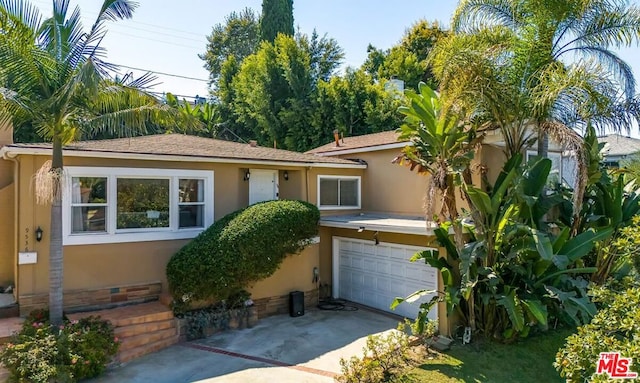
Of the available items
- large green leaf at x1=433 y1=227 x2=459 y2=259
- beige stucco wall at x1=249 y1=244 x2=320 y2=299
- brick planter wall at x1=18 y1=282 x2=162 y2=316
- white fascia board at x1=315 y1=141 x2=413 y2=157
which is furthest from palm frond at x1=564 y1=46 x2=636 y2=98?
brick planter wall at x1=18 y1=282 x2=162 y2=316

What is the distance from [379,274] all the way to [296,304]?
2.86 m

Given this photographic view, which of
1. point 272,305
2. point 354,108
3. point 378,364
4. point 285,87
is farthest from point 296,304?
point 285,87

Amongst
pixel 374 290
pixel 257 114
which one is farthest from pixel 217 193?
pixel 257 114

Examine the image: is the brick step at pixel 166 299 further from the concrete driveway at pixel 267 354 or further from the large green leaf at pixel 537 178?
the large green leaf at pixel 537 178

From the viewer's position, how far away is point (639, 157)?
14.1 metres

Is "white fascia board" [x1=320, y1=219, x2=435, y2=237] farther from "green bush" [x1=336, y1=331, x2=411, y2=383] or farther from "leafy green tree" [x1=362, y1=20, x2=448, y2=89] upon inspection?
"leafy green tree" [x1=362, y1=20, x2=448, y2=89]

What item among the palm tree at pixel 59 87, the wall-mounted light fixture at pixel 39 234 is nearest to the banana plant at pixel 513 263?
the palm tree at pixel 59 87

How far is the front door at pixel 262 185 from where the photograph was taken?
1291 cm

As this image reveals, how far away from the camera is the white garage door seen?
1191 cm

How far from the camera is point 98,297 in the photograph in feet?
33.4

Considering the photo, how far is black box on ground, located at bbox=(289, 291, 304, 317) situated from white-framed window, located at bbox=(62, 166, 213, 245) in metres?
3.43

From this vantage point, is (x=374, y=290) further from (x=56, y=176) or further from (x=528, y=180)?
(x=56, y=176)

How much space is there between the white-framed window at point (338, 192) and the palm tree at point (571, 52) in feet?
22.5

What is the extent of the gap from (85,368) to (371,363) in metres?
5.46
